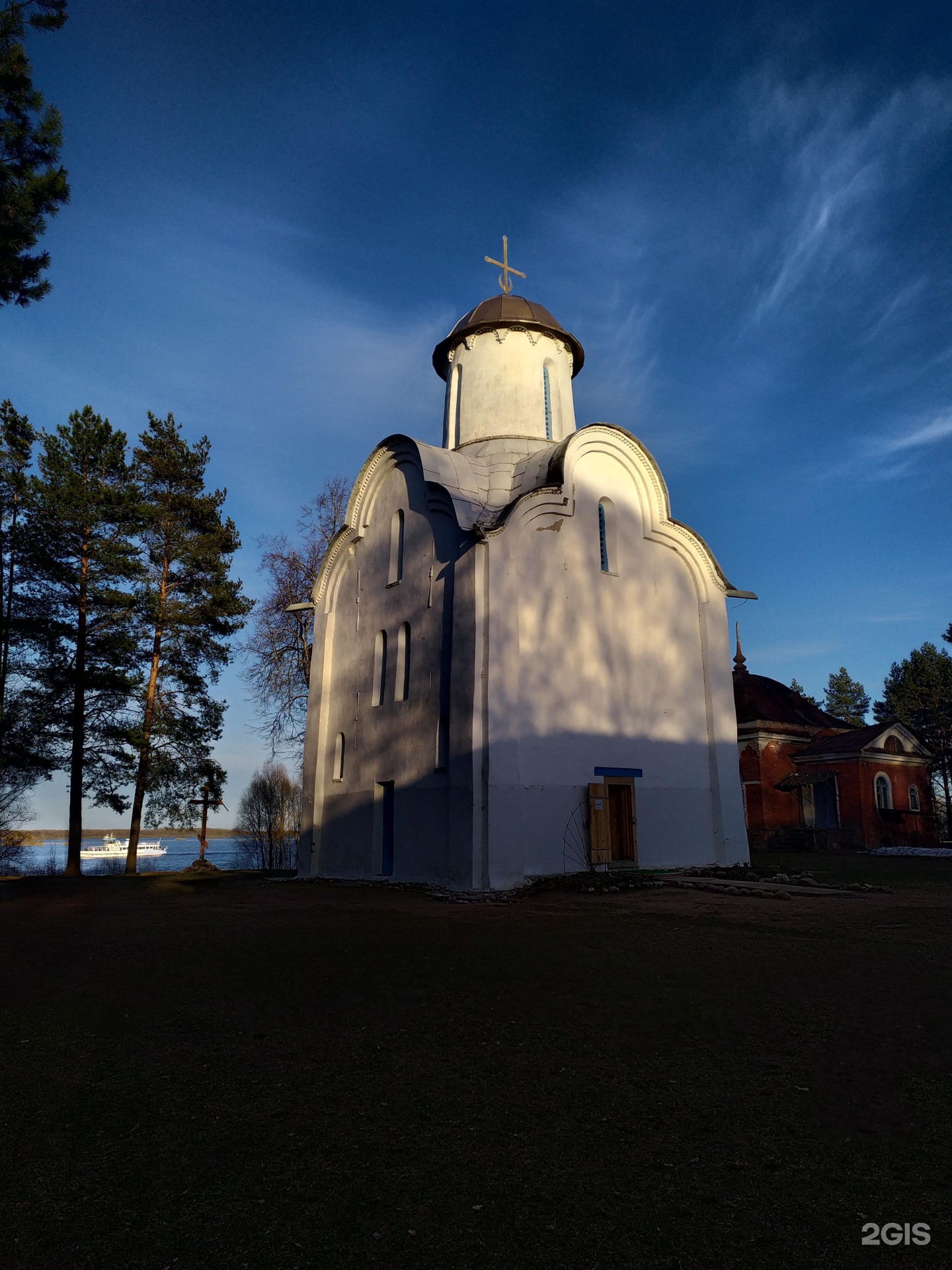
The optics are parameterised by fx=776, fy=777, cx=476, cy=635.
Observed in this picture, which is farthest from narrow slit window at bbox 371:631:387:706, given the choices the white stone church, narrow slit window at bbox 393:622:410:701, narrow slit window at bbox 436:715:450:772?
narrow slit window at bbox 436:715:450:772

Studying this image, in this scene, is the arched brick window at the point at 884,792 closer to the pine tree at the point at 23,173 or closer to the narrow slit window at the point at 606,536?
the narrow slit window at the point at 606,536

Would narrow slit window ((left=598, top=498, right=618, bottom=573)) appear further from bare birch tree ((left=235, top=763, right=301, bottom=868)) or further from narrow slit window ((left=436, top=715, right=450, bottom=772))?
bare birch tree ((left=235, top=763, right=301, bottom=868))

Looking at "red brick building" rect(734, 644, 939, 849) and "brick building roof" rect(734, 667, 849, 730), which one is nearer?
"red brick building" rect(734, 644, 939, 849)

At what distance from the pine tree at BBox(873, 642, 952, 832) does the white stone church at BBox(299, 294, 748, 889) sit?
28893 millimetres

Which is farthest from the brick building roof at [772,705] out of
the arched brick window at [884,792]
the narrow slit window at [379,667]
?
the narrow slit window at [379,667]

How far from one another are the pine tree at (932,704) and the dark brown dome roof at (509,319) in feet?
97.8

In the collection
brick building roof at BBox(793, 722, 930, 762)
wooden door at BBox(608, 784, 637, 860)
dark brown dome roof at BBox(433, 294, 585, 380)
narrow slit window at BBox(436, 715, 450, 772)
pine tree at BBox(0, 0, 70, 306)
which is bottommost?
wooden door at BBox(608, 784, 637, 860)

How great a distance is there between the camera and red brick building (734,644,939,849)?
28156 millimetres

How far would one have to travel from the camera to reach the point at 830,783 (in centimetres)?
2942

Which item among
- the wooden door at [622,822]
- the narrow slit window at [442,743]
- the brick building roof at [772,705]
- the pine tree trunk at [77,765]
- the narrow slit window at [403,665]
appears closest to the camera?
the narrow slit window at [442,743]

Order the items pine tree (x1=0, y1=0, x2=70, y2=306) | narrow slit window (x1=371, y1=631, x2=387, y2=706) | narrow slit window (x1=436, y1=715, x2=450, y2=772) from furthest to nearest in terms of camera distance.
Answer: narrow slit window (x1=371, y1=631, x2=387, y2=706) → narrow slit window (x1=436, y1=715, x2=450, y2=772) → pine tree (x1=0, y1=0, x2=70, y2=306)

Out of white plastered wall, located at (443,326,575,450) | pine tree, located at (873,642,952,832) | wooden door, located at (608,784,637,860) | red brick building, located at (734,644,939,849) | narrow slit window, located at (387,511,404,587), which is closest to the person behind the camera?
wooden door, located at (608,784,637,860)

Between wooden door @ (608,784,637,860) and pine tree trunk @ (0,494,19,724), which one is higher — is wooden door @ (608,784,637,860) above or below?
below

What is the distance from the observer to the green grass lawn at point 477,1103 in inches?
→ 103
